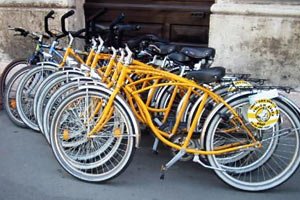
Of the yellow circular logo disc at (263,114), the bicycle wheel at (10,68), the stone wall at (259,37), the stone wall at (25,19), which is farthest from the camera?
the stone wall at (25,19)

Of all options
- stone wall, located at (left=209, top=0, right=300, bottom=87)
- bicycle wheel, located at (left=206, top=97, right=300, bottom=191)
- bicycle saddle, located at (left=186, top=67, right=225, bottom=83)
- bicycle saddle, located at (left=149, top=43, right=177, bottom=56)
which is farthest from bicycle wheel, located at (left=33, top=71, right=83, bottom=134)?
stone wall, located at (left=209, top=0, right=300, bottom=87)

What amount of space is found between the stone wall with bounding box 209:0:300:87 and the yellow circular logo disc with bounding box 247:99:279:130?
196 cm

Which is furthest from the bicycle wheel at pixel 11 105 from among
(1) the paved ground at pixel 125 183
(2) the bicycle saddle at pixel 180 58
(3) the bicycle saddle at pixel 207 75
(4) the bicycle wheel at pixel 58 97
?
(3) the bicycle saddle at pixel 207 75

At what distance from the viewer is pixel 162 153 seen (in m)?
4.79

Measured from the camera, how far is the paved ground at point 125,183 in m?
3.89

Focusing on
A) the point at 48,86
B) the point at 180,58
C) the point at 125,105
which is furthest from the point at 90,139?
the point at 180,58

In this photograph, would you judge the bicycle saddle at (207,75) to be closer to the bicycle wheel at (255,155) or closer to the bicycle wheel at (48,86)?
the bicycle wheel at (255,155)

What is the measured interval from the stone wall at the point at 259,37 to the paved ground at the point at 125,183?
1.65m

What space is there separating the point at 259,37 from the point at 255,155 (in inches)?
72.8

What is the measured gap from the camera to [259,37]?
546cm

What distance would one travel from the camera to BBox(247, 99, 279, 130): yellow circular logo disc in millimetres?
3680

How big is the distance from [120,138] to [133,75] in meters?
0.70

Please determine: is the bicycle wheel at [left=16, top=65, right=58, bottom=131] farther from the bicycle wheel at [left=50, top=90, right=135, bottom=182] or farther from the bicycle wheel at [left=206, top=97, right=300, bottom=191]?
the bicycle wheel at [left=206, top=97, right=300, bottom=191]

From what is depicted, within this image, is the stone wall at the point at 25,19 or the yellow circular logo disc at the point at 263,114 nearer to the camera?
the yellow circular logo disc at the point at 263,114
